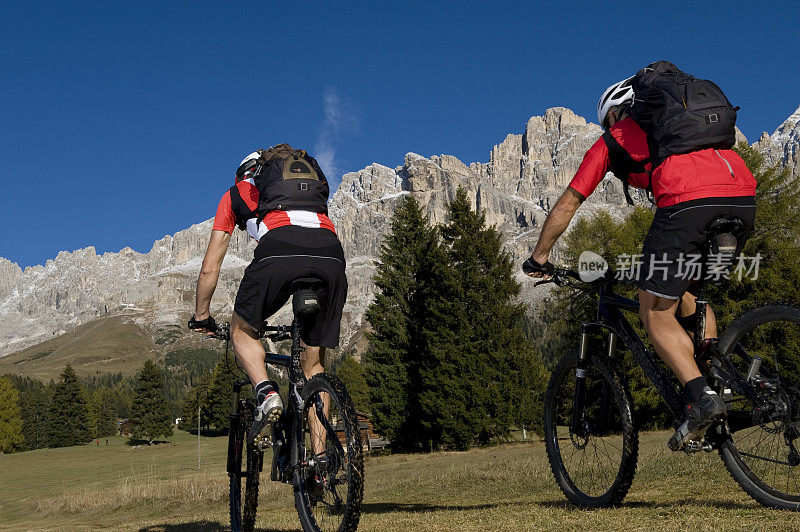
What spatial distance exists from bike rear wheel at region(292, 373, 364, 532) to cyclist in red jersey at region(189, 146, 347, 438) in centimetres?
27

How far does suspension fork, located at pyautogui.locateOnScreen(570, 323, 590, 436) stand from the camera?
4926 mm

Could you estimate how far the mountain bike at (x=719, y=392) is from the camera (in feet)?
12.7

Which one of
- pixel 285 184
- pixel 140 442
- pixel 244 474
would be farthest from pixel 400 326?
pixel 140 442

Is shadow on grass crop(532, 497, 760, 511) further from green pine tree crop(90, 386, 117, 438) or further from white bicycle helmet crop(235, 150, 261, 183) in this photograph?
green pine tree crop(90, 386, 117, 438)

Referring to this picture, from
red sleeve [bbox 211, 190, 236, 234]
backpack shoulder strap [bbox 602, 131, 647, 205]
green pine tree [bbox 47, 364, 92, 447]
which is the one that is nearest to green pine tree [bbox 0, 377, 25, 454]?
green pine tree [bbox 47, 364, 92, 447]

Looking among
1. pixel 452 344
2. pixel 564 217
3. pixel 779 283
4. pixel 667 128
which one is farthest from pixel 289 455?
pixel 452 344

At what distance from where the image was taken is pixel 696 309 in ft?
13.8

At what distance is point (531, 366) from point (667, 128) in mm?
32195

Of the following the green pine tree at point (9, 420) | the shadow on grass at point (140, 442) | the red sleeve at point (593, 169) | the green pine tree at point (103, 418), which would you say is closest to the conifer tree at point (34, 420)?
the green pine tree at point (9, 420)

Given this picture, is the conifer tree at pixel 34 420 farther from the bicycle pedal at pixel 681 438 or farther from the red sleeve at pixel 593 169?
the bicycle pedal at pixel 681 438

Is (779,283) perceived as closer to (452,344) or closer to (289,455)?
(452,344)

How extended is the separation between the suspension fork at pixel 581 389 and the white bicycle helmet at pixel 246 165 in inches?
111

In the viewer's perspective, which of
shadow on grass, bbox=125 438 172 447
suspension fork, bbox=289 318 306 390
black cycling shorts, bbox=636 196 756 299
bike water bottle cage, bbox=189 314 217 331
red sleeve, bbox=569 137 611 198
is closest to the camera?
black cycling shorts, bbox=636 196 756 299

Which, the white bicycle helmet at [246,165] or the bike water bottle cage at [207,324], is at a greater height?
the white bicycle helmet at [246,165]
